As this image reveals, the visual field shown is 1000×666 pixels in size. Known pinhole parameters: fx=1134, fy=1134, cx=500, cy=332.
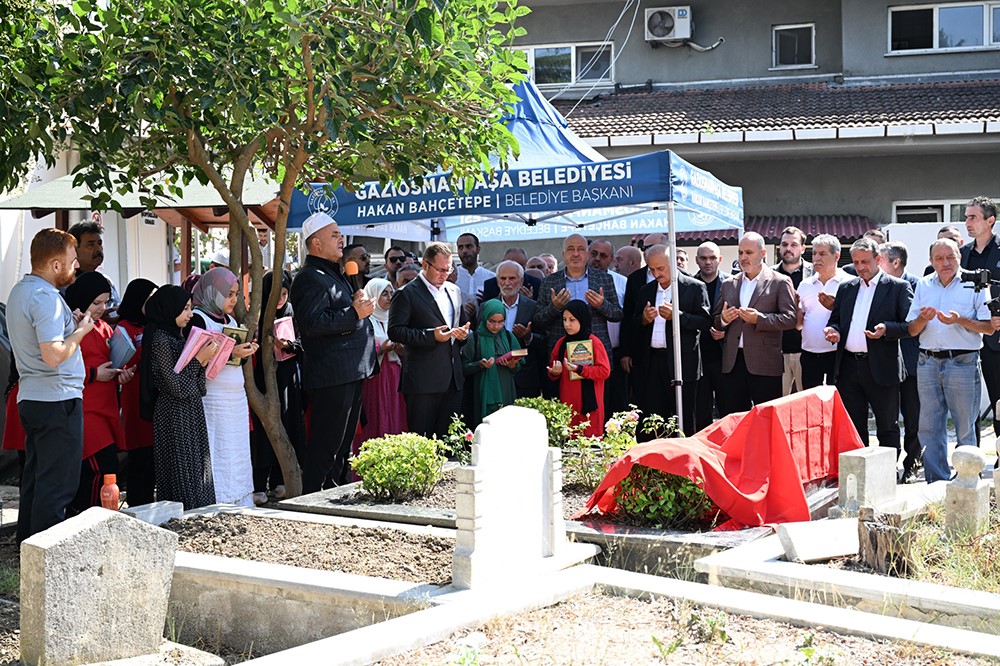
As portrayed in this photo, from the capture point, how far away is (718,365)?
10312mm

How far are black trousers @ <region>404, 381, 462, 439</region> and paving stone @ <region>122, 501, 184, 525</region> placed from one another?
258 centimetres

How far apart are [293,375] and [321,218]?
4.98ft

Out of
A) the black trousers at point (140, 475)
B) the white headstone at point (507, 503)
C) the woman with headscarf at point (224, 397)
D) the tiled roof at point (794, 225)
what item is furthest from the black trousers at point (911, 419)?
the tiled roof at point (794, 225)


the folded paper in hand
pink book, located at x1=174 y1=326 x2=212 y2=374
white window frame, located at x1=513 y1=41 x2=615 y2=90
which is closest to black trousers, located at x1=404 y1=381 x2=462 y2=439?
the folded paper in hand

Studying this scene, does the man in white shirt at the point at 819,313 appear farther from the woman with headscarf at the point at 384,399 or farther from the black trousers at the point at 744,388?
the woman with headscarf at the point at 384,399

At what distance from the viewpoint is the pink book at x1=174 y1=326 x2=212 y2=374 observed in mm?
7320

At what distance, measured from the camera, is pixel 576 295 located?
10.3 metres

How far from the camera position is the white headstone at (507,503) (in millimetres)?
5301

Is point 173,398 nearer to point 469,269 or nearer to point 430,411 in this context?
point 430,411

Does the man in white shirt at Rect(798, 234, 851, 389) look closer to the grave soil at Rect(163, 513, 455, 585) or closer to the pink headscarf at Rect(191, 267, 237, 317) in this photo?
the grave soil at Rect(163, 513, 455, 585)

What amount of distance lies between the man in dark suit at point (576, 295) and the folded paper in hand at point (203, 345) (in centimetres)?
327

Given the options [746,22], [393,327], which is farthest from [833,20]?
[393,327]

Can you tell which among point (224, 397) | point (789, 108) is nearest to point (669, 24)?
point (789, 108)

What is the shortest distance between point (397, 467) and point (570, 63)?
17.1 m
